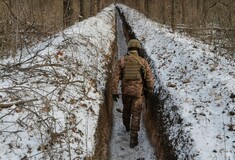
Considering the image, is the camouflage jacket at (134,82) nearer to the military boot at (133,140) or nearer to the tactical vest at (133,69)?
the tactical vest at (133,69)

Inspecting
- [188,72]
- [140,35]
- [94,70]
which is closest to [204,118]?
[188,72]


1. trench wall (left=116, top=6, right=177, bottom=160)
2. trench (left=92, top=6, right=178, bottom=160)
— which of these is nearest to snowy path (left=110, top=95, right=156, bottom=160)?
trench (left=92, top=6, right=178, bottom=160)

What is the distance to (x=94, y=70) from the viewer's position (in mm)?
9117

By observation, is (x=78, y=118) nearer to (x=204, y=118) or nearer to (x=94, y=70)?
(x=204, y=118)

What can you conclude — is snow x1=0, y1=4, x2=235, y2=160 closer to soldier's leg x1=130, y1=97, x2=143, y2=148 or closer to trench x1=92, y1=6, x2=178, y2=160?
trench x1=92, y1=6, x2=178, y2=160

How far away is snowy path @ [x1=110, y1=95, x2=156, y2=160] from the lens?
23.2 feet

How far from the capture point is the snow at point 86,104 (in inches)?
195

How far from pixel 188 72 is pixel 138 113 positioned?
6.06ft

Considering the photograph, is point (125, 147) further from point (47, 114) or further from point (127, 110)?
point (47, 114)

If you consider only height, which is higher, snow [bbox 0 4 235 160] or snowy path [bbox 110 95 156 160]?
snow [bbox 0 4 235 160]

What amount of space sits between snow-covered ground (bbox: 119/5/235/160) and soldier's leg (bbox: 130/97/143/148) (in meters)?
0.66

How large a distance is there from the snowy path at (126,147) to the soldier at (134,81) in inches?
7.3

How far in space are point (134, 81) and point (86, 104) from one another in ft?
4.24

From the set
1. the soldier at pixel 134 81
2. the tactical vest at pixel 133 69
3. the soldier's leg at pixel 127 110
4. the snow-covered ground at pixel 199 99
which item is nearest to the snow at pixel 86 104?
the snow-covered ground at pixel 199 99
